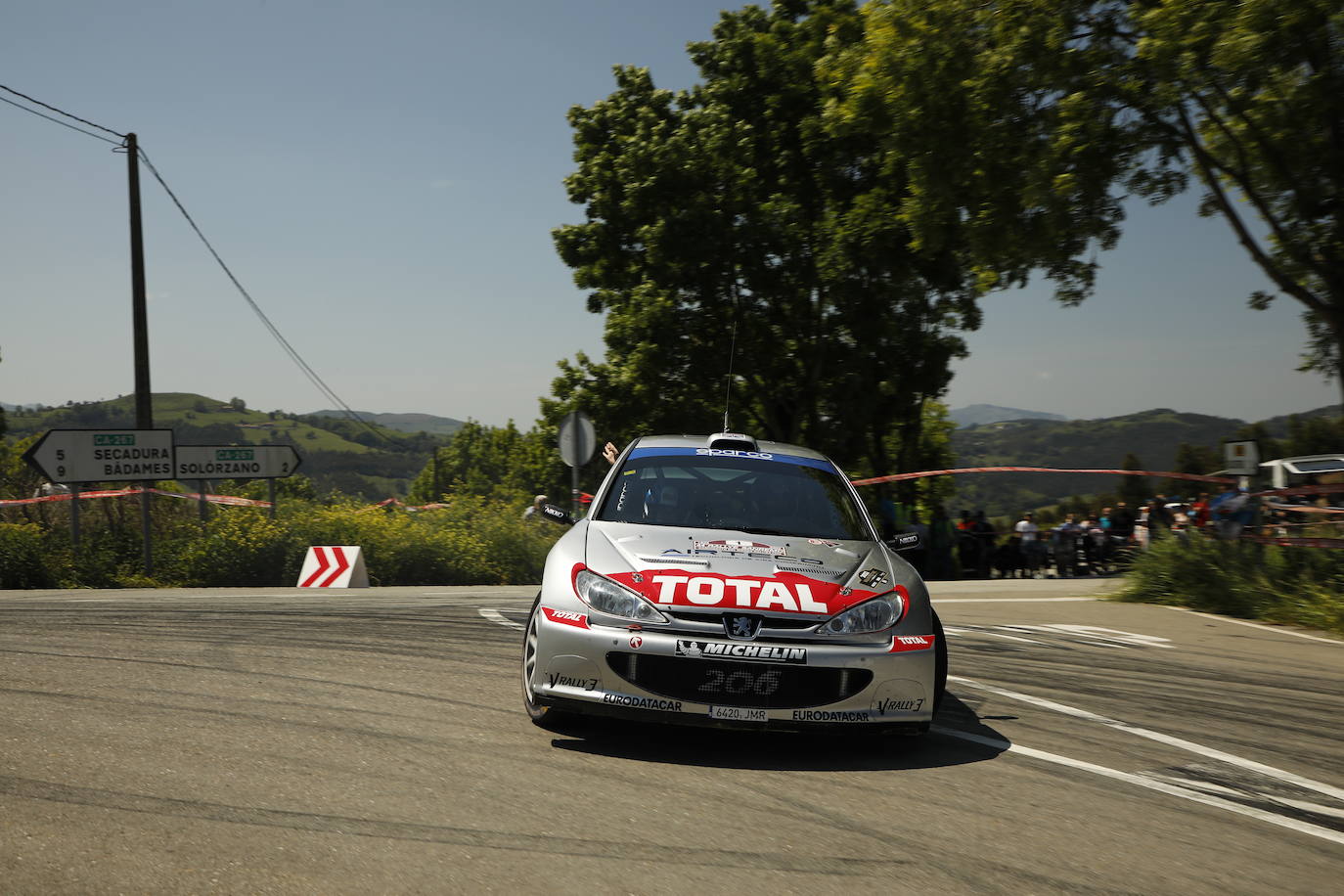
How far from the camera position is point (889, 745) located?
5.94 meters

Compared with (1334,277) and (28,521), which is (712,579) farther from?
(28,521)

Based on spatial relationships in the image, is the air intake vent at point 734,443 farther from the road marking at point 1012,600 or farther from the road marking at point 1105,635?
the road marking at point 1012,600

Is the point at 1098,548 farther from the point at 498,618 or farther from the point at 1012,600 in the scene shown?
the point at 498,618

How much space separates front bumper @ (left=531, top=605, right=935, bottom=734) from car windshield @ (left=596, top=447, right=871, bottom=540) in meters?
1.15

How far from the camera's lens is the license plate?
528 centimetres

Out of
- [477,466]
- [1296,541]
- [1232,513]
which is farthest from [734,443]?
[477,466]

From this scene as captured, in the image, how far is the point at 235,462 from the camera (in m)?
21.5

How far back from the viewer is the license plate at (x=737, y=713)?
5.28 meters

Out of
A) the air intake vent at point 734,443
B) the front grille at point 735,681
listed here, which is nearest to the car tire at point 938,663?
the front grille at point 735,681

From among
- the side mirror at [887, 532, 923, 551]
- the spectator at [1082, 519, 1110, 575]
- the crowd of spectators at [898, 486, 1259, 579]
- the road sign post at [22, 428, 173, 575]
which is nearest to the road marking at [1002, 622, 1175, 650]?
the side mirror at [887, 532, 923, 551]

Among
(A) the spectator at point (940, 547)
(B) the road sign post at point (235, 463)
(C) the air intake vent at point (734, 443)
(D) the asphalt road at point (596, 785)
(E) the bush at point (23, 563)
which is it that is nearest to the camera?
(D) the asphalt road at point (596, 785)

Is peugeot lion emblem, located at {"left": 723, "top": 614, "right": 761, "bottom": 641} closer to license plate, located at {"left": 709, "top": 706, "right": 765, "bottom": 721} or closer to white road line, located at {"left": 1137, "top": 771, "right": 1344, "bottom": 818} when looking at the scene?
license plate, located at {"left": 709, "top": 706, "right": 765, "bottom": 721}

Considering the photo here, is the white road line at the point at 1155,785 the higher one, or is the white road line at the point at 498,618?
the white road line at the point at 498,618

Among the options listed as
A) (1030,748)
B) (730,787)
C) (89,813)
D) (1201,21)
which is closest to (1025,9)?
(1201,21)
